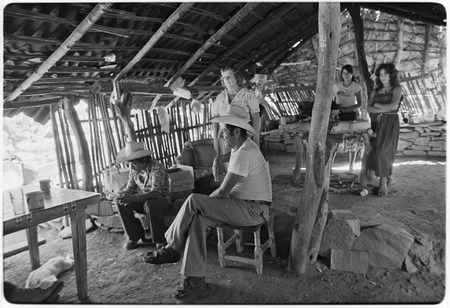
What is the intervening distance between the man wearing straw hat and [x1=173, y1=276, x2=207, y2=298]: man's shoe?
1079mm

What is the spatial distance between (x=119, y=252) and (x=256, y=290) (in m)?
1.92

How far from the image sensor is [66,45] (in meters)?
3.54

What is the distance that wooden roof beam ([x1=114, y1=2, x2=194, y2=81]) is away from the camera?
405cm

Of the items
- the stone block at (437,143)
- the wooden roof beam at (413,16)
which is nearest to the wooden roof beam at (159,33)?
the wooden roof beam at (413,16)

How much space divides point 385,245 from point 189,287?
6.57ft

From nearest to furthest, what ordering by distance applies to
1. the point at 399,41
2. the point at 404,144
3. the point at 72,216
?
1. the point at 72,216
2. the point at 404,144
3. the point at 399,41

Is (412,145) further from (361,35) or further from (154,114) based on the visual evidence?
(154,114)

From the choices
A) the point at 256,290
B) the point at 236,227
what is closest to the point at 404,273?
the point at 256,290

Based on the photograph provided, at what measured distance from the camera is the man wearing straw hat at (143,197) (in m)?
3.74

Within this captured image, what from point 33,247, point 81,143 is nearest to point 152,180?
point 33,247

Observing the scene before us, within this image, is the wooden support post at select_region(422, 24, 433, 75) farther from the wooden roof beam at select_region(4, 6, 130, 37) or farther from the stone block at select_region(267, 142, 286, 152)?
the wooden roof beam at select_region(4, 6, 130, 37)

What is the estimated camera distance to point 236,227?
288 centimetres

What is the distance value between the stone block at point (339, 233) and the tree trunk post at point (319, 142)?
0.82 ft

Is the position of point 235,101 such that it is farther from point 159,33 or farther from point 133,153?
point 159,33
